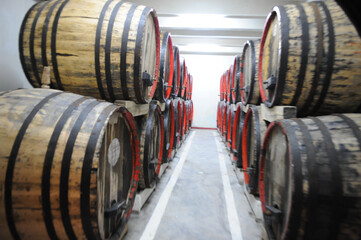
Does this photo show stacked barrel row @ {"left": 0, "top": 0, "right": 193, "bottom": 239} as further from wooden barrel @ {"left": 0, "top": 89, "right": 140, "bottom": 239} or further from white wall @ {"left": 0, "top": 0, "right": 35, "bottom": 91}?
white wall @ {"left": 0, "top": 0, "right": 35, "bottom": 91}

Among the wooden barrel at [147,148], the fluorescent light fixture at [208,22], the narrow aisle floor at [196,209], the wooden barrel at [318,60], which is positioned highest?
the fluorescent light fixture at [208,22]

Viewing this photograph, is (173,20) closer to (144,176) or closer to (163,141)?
(163,141)

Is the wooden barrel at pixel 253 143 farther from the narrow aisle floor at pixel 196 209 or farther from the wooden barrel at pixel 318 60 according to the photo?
the wooden barrel at pixel 318 60

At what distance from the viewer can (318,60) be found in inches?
66.2

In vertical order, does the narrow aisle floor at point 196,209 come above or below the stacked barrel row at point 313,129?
below

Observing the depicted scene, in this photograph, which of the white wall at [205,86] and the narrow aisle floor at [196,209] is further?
the white wall at [205,86]

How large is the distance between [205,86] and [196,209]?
990cm

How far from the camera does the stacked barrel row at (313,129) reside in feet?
3.83

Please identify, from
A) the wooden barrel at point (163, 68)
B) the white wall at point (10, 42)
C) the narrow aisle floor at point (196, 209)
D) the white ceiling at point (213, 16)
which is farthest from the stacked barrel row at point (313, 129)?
A: the white ceiling at point (213, 16)

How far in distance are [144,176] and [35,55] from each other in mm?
1803

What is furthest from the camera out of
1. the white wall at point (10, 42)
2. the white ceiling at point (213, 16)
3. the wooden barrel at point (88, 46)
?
the white ceiling at point (213, 16)

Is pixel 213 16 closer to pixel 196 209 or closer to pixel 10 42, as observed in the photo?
pixel 10 42

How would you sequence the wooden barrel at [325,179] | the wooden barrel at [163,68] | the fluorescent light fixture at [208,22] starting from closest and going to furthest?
the wooden barrel at [325,179], the wooden barrel at [163,68], the fluorescent light fixture at [208,22]

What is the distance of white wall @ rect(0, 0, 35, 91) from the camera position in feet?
8.20
